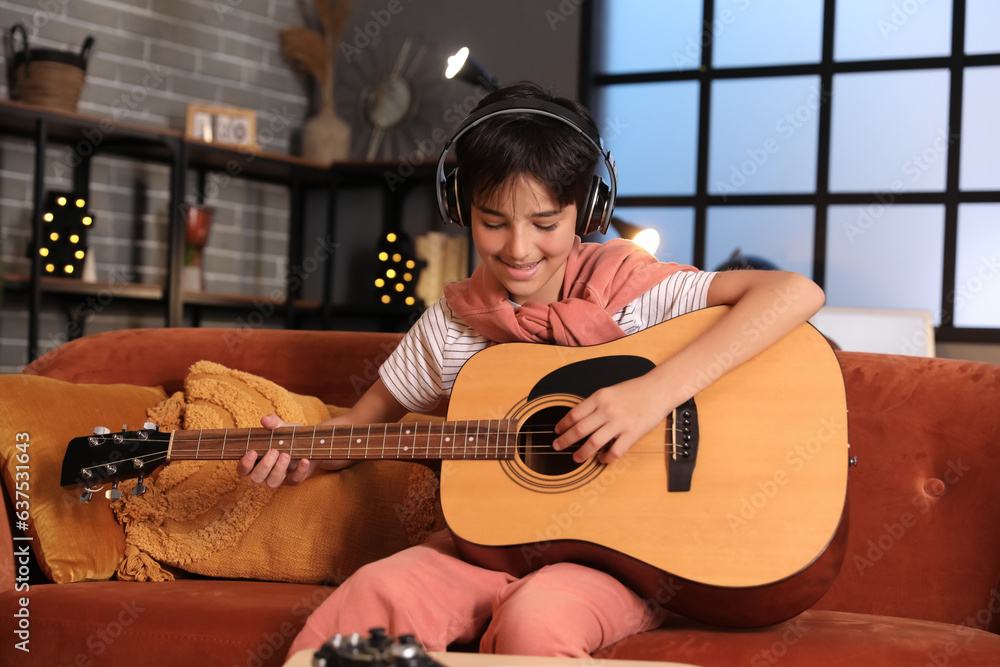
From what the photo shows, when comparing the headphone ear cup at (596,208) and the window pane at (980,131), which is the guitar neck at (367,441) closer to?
the headphone ear cup at (596,208)

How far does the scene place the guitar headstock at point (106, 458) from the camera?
1.40m

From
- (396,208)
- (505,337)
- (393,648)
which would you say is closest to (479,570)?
(505,337)

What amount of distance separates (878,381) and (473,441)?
0.77 m

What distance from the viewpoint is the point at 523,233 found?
141 cm

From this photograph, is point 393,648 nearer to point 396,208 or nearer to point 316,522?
point 316,522

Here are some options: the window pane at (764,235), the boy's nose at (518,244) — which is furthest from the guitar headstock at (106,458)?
the window pane at (764,235)

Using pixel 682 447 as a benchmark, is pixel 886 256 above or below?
above

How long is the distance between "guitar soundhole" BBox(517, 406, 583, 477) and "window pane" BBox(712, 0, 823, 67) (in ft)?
10.9

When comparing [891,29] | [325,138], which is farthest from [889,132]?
[325,138]

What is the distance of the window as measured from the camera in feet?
12.6

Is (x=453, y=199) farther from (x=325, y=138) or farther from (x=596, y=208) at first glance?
(x=325, y=138)

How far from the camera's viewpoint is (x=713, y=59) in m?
4.24

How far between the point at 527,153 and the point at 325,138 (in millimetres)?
3174

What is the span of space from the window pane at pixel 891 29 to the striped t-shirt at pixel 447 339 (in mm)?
3023
